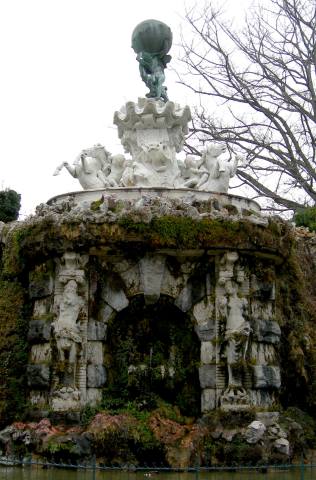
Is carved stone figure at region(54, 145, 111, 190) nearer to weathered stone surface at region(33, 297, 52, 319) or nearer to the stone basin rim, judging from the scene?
the stone basin rim

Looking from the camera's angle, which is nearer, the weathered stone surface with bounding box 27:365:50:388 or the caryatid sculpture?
the weathered stone surface with bounding box 27:365:50:388

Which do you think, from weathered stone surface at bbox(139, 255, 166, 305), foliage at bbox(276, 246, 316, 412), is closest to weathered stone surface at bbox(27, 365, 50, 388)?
weathered stone surface at bbox(139, 255, 166, 305)

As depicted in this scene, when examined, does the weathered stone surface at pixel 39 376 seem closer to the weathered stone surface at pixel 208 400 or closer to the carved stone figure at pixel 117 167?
the weathered stone surface at pixel 208 400

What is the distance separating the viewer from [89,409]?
13.6m

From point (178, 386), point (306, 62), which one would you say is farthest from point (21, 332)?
point (306, 62)

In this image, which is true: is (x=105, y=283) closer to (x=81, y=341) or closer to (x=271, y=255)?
(x=81, y=341)

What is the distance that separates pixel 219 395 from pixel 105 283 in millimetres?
2694

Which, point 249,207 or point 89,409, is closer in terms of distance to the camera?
point 89,409

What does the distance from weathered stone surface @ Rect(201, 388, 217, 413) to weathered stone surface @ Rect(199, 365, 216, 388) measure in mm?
87

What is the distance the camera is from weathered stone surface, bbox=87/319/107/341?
46.4 feet

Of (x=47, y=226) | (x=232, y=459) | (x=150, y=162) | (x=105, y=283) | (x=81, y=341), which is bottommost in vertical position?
(x=232, y=459)

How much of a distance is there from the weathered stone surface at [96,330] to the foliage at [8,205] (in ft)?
24.3

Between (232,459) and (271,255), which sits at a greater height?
(271,255)

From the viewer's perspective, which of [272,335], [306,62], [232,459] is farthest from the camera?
[306,62]
